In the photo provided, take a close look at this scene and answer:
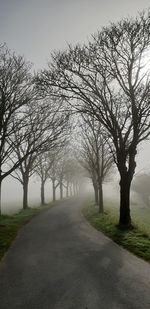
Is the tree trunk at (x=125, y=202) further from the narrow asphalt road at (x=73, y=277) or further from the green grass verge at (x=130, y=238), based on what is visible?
the narrow asphalt road at (x=73, y=277)

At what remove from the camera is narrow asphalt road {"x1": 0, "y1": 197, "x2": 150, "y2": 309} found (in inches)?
266

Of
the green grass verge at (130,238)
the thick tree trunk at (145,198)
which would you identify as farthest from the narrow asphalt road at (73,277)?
the thick tree trunk at (145,198)

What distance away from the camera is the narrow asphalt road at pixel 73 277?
677 cm

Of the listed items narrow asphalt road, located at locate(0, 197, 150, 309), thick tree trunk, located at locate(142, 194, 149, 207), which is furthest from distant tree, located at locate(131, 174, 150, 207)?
narrow asphalt road, located at locate(0, 197, 150, 309)

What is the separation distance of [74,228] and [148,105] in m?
8.83

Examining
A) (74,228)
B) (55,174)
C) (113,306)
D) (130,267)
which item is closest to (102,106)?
(74,228)

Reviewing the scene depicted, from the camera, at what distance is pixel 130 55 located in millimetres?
18406

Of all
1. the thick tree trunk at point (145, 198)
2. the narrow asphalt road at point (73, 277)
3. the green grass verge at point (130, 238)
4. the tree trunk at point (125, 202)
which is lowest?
the thick tree trunk at point (145, 198)

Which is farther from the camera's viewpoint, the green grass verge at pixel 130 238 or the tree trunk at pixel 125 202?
the tree trunk at pixel 125 202

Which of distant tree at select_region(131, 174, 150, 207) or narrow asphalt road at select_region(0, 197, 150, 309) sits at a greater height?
distant tree at select_region(131, 174, 150, 207)

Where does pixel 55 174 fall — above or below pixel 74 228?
above

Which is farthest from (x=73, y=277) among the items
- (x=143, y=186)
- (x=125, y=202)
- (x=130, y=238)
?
(x=143, y=186)

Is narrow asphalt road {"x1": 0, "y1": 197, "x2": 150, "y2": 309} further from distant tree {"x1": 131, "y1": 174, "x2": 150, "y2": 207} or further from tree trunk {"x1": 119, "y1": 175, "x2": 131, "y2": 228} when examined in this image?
distant tree {"x1": 131, "y1": 174, "x2": 150, "y2": 207}

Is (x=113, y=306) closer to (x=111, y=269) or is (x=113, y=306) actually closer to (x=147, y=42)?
(x=111, y=269)
